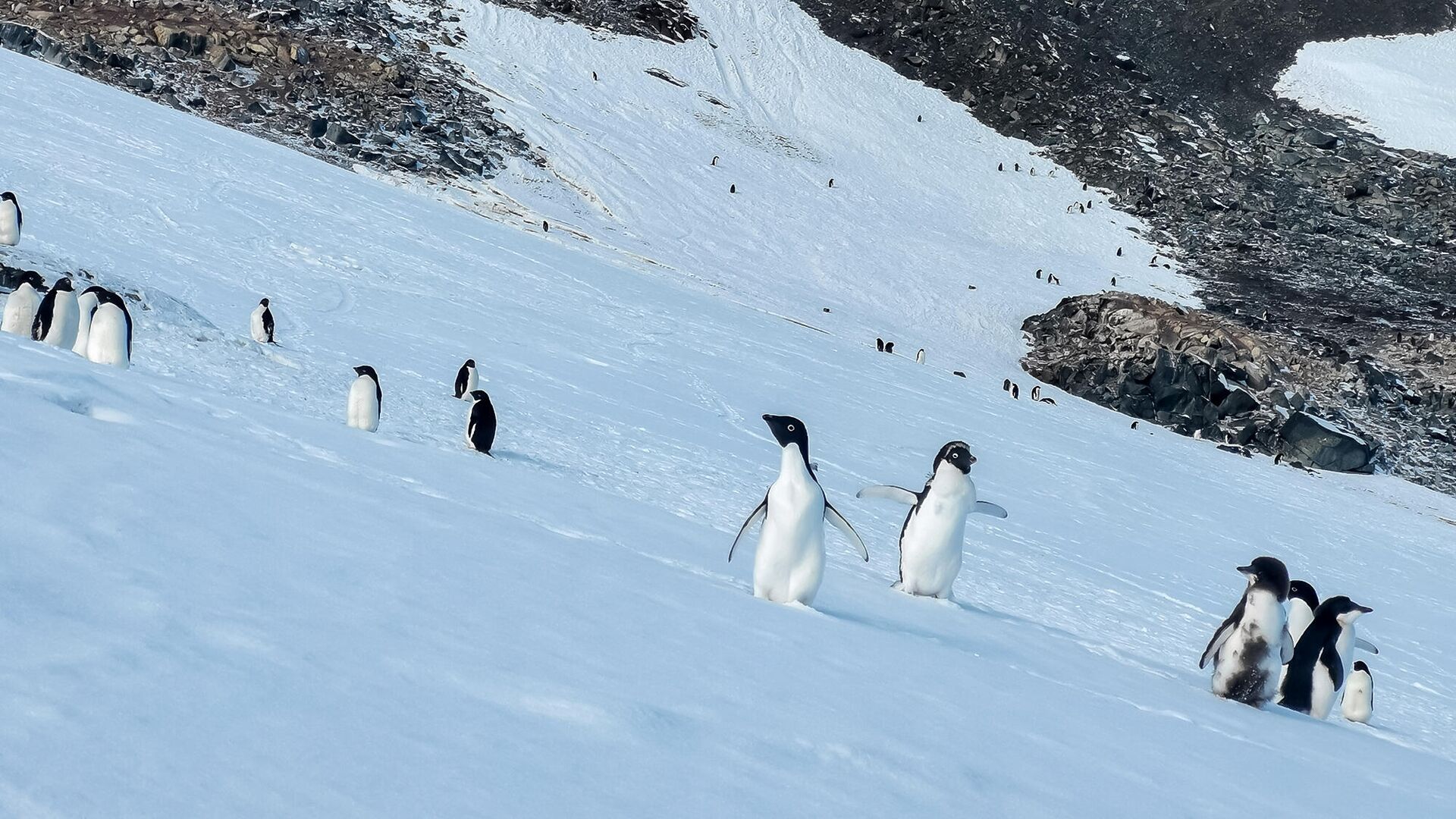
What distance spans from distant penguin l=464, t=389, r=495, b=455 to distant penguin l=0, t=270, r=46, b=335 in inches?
144

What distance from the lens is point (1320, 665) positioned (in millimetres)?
7109

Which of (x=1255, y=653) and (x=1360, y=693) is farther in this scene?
(x=1360, y=693)

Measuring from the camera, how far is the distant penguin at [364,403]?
395 inches

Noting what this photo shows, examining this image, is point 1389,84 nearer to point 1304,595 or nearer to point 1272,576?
point 1304,595

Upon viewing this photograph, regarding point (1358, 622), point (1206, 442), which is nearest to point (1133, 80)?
point (1206, 442)

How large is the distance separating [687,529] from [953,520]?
1.80 metres

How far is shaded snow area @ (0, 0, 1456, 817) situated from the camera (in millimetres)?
2512

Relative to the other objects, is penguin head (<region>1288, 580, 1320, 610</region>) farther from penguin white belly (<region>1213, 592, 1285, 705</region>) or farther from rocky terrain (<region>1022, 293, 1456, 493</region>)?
rocky terrain (<region>1022, 293, 1456, 493</region>)

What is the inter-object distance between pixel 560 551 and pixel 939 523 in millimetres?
2640

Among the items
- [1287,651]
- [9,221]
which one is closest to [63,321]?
[9,221]

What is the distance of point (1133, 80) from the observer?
4941 centimetres

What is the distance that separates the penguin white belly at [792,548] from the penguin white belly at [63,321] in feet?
22.8

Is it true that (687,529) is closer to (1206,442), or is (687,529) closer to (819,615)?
(819,615)

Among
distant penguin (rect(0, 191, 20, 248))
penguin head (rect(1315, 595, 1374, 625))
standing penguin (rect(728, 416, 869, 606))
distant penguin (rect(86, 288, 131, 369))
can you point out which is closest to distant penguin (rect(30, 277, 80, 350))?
distant penguin (rect(86, 288, 131, 369))
